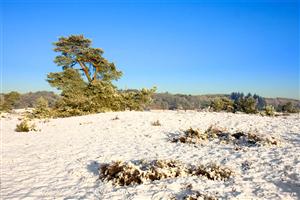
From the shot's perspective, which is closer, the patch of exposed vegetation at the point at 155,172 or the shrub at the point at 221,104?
the patch of exposed vegetation at the point at 155,172

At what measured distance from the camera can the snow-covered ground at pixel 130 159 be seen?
5.90 metres

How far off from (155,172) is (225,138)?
573cm

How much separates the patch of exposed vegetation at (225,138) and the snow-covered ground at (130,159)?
52 centimetres

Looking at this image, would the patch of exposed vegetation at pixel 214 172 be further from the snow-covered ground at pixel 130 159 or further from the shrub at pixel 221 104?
the shrub at pixel 221 104

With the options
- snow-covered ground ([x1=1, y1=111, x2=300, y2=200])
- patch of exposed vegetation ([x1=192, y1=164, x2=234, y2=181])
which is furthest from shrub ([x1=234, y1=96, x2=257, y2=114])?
patch of exposed vegetation ([x1=192, y1=164, x2=234, y2=181])

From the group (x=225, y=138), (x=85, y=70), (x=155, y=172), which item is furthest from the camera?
(x=85, y=70)

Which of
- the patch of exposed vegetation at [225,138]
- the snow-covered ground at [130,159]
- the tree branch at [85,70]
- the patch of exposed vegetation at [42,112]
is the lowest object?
the snow-covered ground at [130,159]

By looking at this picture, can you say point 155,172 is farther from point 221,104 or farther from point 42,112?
point 221,104

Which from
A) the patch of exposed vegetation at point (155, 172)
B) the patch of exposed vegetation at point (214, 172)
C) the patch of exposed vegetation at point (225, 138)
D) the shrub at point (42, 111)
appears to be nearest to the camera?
the patch of exposed vegetation at point (214, 172)

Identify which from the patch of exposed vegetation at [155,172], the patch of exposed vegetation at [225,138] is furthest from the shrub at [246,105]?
the patch of exposed vegetation at [155,172]

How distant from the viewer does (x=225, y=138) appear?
11.7 metres

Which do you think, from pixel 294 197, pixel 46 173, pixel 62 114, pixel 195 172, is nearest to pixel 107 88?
pixel 62 114

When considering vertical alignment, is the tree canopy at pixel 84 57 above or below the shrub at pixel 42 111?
above

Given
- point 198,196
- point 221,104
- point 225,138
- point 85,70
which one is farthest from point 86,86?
point 221,104
